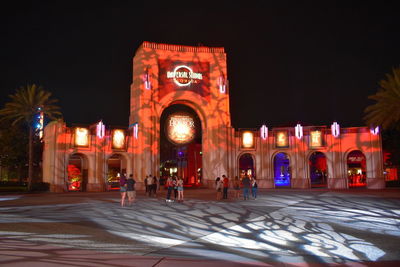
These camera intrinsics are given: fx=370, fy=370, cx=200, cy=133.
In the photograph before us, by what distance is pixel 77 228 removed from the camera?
1330cm

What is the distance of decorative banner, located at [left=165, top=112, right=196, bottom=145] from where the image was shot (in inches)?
1763

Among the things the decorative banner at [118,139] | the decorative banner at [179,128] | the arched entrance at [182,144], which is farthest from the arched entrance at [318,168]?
the decorative banner at [118,139]

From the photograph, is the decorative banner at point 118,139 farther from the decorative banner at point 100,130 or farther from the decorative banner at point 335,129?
the decorative banner at point 335,129

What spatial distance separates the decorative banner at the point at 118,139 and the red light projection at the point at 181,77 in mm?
6597

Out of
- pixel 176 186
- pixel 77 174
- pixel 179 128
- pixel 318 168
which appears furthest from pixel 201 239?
pixel 318 168

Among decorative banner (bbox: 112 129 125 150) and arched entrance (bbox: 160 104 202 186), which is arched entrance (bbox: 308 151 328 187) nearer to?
arched entrance (bbox: 160 104 202 186)

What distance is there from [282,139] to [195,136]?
10538 mm

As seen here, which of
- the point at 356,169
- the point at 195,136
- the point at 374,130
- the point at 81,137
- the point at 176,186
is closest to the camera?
the point at 176,186

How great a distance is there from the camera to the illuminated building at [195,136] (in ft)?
133

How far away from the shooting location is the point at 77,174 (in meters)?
50.4

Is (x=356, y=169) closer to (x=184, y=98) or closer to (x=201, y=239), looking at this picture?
(x=184, y=98)

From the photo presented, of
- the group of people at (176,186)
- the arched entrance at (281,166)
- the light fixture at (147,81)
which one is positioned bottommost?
the group of people at (176,186)

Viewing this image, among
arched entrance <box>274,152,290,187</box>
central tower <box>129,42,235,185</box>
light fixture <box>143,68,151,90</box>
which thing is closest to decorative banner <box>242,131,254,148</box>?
central tower <box>129,42,235,185</box>

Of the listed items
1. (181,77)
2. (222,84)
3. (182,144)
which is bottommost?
(182,144)
